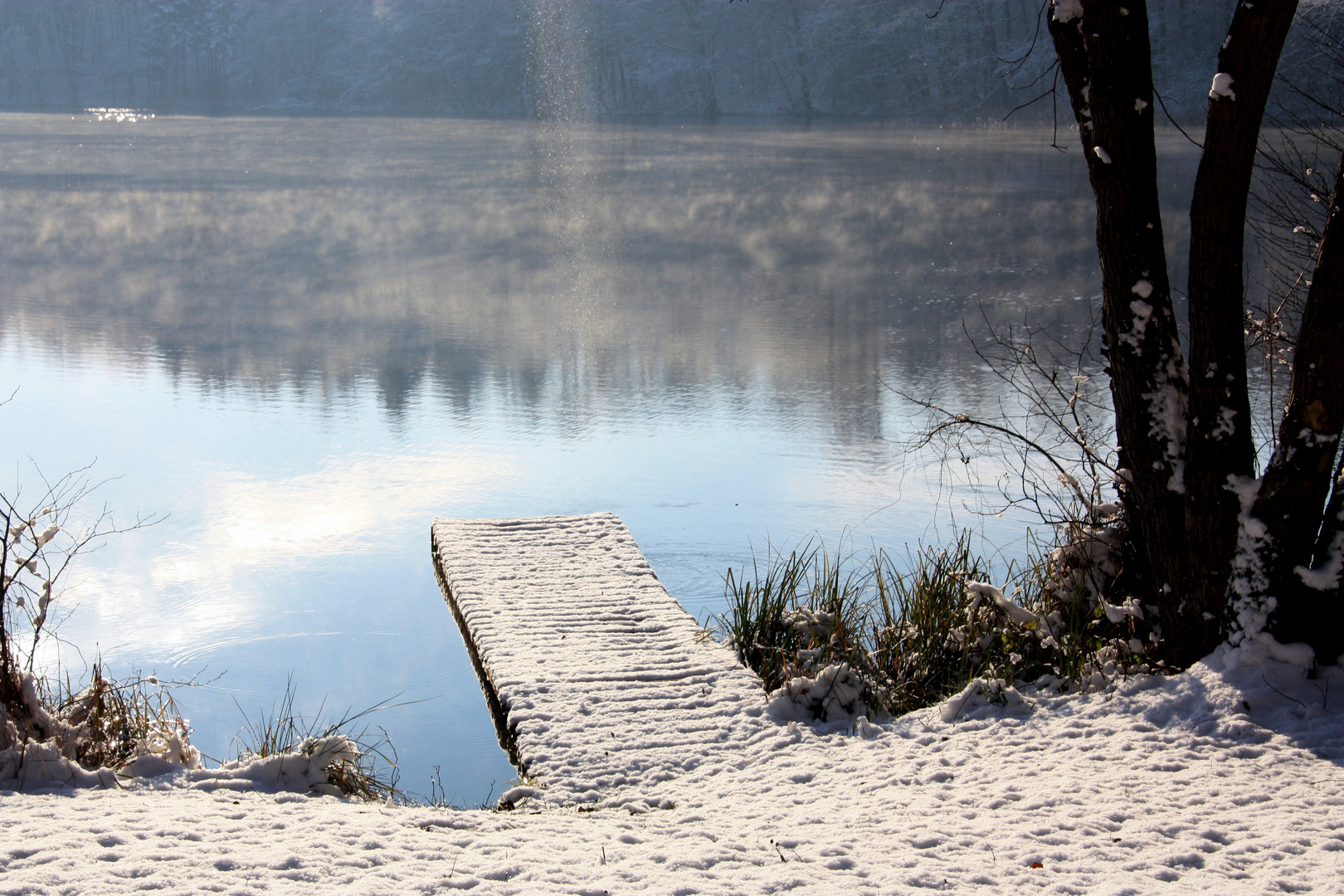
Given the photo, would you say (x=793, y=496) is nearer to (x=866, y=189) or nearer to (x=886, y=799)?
(x=886, y=799)

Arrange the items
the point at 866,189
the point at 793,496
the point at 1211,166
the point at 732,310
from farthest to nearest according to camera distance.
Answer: the point at 866,189, the point at 732,310, the point at 793,496, the point at 1211,166

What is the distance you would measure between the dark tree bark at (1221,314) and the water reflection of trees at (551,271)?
4956mm

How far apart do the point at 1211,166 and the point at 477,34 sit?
96.4 meters

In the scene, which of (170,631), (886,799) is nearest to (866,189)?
(170,631)

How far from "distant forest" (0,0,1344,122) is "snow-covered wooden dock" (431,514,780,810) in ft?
204

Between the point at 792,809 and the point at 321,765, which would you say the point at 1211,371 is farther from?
the point at 321,765

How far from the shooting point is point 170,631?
226 inches

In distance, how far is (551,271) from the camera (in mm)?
16156

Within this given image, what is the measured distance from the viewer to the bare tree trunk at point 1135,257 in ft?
12.6

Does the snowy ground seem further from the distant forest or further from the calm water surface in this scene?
the distant forest

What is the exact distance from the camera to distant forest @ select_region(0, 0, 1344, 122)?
7450cm

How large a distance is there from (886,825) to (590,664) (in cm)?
198

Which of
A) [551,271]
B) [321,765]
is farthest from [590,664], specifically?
[551,271]

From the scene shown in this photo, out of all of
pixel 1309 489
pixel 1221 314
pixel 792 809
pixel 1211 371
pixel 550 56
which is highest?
pixel 550 56
